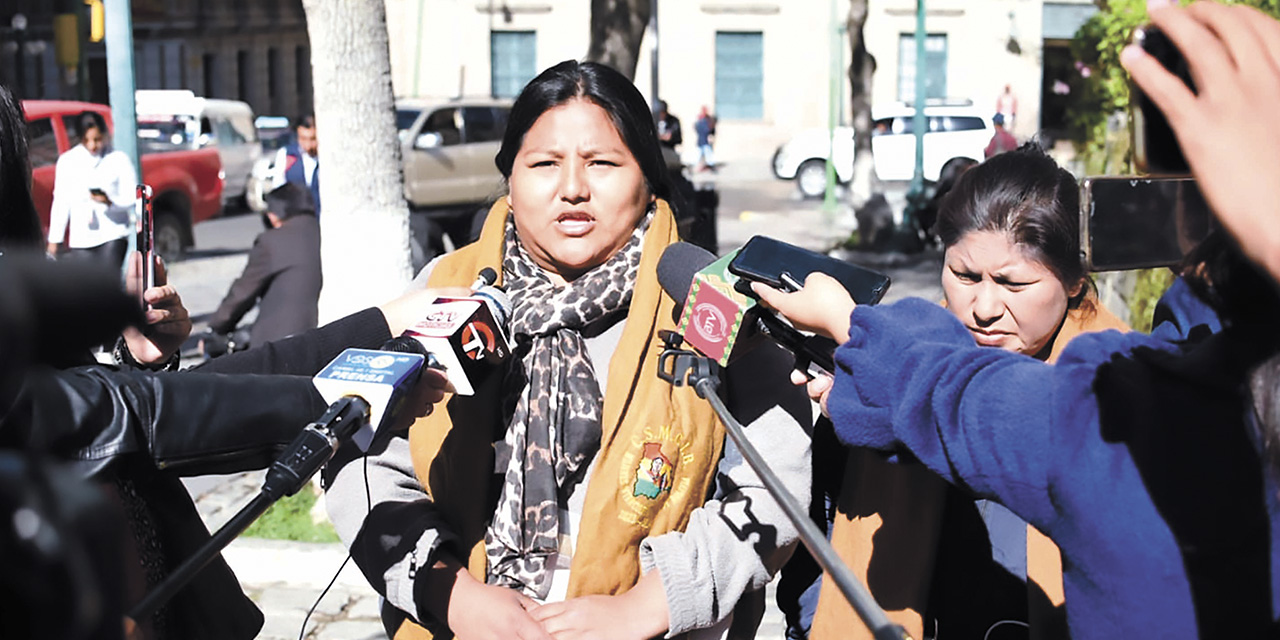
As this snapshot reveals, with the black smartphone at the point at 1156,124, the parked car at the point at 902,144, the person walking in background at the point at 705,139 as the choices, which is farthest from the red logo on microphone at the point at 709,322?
the person walking in background at the point at 705,139

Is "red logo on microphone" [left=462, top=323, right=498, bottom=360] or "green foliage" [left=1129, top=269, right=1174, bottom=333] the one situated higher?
"red logo on microphone" [left=462, top=323, right=498, bottom=360]

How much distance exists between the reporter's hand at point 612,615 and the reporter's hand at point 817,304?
0.58 m

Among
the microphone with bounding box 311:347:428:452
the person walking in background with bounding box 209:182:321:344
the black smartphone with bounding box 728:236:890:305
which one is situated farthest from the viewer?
the person walking in background with bounding box 209:182:321:344

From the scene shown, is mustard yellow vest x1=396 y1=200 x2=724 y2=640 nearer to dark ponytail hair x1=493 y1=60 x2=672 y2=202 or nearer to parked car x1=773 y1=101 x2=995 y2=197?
dark ponytail hair x1=493 y1=60 x2=672 y2=202

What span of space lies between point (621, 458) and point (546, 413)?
7.5 inches

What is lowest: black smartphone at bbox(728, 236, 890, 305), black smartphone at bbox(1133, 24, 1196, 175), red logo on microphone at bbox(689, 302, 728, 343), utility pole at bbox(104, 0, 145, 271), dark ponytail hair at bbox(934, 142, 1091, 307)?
red logo on microphone at bbox(689, 302, 728, 343)

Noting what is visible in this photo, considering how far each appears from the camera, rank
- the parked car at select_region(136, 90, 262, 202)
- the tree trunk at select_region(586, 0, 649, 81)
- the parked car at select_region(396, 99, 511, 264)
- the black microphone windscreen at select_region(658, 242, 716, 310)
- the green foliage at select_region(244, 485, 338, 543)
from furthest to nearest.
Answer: the parked car at select_region(136, 90, 262, 202) → the parked car at select_region(396, 99, 511, 264) → the tree trunk at select_region(586, 0, 649, 81) → the green foliage at select_region(244, 485, 338, 543) → the black microphone windscreen at select_region(658, 242, 716, 310)

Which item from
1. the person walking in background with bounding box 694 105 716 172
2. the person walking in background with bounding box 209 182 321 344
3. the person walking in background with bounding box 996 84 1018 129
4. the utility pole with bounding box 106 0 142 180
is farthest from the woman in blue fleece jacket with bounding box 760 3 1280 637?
the person walking in background with bounding box 996 84 1018 129

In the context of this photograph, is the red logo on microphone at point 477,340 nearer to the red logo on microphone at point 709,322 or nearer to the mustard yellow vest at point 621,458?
the mustard yellow vest at point 621,458

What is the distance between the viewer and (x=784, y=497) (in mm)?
1551

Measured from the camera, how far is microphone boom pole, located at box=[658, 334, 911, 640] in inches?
50.7

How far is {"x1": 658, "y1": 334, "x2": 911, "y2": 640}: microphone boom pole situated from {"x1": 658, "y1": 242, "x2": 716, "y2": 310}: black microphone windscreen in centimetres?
10

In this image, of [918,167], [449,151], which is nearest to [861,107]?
[918,167]

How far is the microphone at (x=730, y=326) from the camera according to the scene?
2.13 meters
